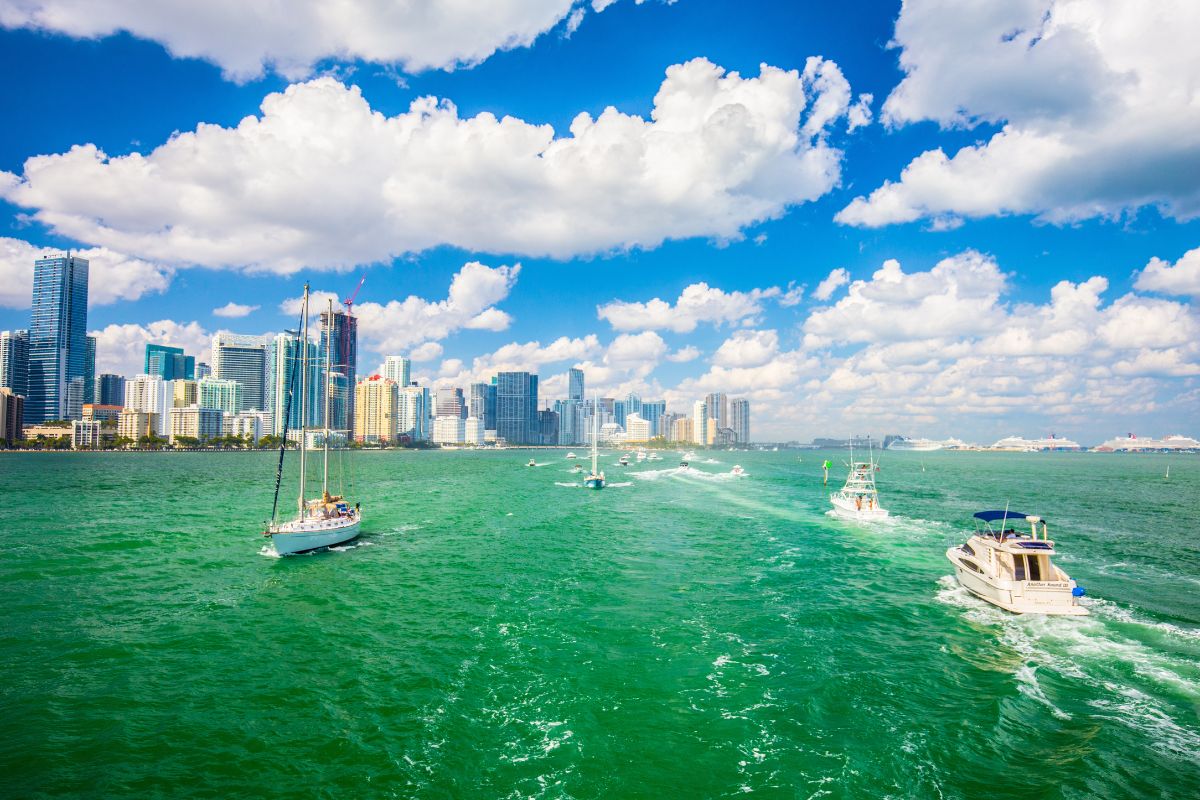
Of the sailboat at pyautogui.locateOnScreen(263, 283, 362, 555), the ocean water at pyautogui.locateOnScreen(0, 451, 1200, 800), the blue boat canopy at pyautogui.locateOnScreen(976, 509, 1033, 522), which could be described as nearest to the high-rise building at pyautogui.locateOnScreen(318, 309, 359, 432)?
the sailboat at pyautogui.locateOnScreen(263, 283, 362, 555)

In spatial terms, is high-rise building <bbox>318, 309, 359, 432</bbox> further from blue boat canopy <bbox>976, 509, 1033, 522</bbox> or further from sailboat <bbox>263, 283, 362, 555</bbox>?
blue boat canopy <bbox>976, 509, 1033, 522</bbox>

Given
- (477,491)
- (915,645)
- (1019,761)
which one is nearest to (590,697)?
(1019,761)

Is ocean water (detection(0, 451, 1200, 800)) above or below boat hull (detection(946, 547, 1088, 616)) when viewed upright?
below

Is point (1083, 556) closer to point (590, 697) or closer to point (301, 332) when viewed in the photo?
point (590, 697)

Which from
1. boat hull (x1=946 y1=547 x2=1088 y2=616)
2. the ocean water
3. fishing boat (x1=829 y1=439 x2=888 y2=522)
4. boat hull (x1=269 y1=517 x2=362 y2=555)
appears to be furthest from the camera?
fishing boat (x1=829 y1=439 x2=888 y2=522)

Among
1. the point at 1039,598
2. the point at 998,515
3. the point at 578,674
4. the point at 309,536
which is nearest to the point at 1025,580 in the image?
the point at 1039,598

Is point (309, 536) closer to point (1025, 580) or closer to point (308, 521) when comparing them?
point (308, 521)

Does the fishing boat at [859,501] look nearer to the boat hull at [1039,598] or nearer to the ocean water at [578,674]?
the ocean water at [578,674]
